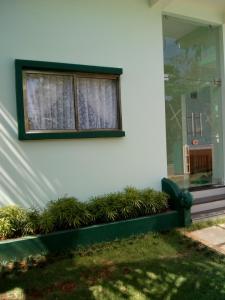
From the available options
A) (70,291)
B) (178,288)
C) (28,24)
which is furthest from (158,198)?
(28,24)

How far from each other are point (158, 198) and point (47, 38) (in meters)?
3.08

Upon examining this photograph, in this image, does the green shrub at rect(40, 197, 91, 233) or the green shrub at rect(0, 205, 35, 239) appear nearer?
the green shrub at rect(0, 205, 35, 239)

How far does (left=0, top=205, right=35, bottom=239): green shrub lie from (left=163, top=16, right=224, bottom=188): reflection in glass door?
2948 millimetres

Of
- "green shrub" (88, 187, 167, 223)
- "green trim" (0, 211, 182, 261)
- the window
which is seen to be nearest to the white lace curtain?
the window

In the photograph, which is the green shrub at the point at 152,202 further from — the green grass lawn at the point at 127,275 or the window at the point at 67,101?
the window at the point at 67,101

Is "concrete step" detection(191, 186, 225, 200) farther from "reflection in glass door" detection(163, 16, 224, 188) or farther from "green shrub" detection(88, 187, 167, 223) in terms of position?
"green shrub" detection(88, 187, 167, 223)

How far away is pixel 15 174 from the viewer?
4.05m

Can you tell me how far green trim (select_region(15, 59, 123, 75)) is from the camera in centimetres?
405

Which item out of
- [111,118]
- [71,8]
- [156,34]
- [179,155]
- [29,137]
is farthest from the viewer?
[179,155]

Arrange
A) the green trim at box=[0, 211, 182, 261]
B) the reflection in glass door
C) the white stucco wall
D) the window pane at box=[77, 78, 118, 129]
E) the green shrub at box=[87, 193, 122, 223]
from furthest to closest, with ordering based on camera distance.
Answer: the reflection in glass door → the window pane at box=[77, 78, 118, 129] → the green shrub at box=[87, 193, 122, 223] → the white stucco wall → the green trim at box=[0, 211, 182, 261]

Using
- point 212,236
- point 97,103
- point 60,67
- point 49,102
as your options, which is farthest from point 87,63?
point 212,236

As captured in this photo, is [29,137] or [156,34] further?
[156,34]

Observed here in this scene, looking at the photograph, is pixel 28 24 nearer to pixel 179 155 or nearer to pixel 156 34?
pixel 156 34

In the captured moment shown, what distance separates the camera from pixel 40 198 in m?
4.22
